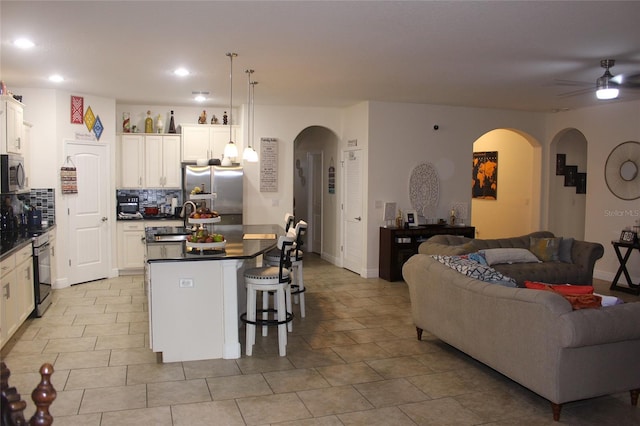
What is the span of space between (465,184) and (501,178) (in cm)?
186

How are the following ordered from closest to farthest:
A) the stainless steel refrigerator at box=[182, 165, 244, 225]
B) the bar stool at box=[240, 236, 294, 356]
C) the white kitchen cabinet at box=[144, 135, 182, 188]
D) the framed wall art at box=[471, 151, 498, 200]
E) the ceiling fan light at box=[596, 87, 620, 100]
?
1. the bar stool at box=[240, 236, 294, 356]
2. the ceiling fan light at box=[596, 87, 620, 100]
3. the stainless steel refrigerator at box=[182, 165, 244, 225]
4. the white kitchen cabinet at box=[144, 135, 182, 188]
5. the framed wall art at box=[471, 151, 498, 200]

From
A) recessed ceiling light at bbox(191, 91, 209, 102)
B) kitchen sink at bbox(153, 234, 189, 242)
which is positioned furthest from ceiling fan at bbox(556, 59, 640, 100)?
recessed ceiling light at bbox(191, 91, 209, 102)

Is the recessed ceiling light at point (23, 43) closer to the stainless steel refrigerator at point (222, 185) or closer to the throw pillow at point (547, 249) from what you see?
the stainless steel refrigerator at point (222, 185)

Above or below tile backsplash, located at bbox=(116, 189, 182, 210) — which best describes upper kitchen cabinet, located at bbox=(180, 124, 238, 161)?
above

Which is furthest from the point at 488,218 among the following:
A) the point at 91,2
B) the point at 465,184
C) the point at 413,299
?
the point at 91,2

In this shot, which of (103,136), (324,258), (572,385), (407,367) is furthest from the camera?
(324,258)

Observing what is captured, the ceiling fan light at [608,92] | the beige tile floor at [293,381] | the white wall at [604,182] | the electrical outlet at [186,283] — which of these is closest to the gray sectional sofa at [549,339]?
the beige tile floor at [293,381]

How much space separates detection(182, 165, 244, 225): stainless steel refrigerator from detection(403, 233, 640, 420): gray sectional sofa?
4656 millimetres

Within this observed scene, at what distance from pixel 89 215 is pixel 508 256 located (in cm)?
580

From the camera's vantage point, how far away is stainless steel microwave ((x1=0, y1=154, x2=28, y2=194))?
564cm

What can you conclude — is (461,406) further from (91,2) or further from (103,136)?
(103,136)

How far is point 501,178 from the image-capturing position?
10.4 meters

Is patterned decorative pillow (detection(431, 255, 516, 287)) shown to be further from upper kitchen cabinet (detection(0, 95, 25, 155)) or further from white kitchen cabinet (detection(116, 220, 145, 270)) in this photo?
white kitchen cabinet (detection(116, 220, 145, 270))

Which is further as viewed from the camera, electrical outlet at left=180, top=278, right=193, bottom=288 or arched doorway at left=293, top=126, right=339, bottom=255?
arched doorway at left=293, top=126, right=339, bottom=255
